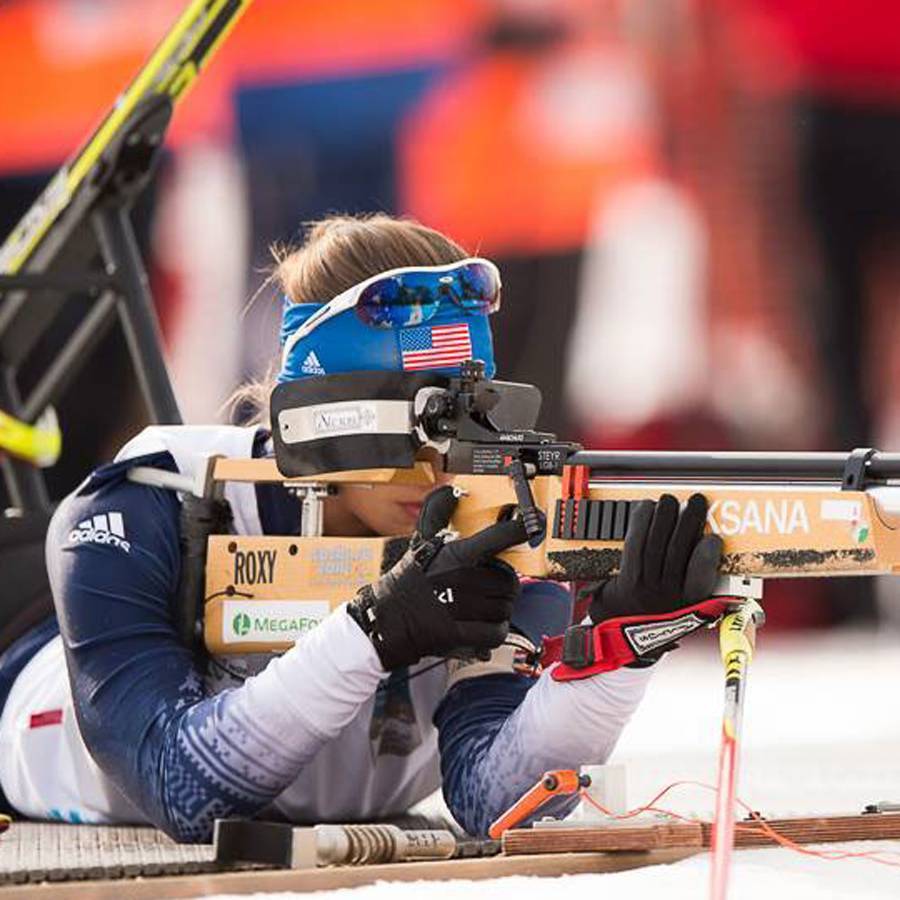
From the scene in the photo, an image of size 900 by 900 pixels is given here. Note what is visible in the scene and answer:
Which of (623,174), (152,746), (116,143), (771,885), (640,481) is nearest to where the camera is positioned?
(771,885)

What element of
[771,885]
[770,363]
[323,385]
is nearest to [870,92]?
[770,363]

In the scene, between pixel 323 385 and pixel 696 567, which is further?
pixel 323 385

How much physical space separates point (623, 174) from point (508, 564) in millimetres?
3639

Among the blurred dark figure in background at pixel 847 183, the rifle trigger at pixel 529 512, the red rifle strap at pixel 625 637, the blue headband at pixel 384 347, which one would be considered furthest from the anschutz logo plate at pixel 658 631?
the blurred dark figure in background at pixel 847 183

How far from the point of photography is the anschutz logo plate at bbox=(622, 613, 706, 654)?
210cm

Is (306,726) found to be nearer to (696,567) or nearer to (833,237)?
(696,567)

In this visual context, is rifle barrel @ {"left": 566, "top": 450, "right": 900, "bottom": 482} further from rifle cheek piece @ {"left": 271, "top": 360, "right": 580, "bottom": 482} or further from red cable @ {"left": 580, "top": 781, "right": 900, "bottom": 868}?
red cable @ {"left": 580, "top": 781, "right": 900, "bottom": 868}

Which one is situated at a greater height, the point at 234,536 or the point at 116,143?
the point at 116,143

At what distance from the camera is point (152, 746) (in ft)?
7.79

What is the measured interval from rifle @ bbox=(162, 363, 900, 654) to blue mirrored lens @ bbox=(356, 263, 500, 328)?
0.27 feet

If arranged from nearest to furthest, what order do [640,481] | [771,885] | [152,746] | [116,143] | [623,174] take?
1. [771,885]
2. [640,481]
3. [152,746]
4. [116,143]
5. [623,174]

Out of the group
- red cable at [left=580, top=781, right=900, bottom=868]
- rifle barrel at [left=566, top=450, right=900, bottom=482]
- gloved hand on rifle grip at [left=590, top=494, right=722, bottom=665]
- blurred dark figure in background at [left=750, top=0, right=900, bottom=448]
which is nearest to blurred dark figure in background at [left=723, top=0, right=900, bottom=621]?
blurred dark figure in background at [left=750, top=0, right=900, bottom=448]

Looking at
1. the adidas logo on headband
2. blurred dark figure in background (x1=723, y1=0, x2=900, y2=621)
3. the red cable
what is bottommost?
the red cable

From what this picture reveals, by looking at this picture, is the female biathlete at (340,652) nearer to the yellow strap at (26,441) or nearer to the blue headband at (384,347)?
the blue headband at (384,347)
